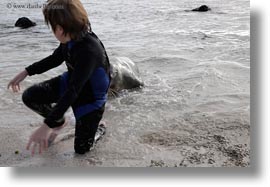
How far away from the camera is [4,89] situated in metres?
4.66

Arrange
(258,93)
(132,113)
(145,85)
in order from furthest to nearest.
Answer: (145,85), (132,113), (258,93)

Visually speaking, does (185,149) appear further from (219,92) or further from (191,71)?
(191,71)

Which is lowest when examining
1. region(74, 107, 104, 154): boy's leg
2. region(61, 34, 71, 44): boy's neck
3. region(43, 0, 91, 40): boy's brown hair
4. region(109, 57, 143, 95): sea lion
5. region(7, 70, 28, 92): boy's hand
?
region(109, 57, 143, 95): sea lion

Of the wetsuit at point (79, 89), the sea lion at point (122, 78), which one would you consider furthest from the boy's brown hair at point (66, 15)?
the sea lion at point (122, 78)

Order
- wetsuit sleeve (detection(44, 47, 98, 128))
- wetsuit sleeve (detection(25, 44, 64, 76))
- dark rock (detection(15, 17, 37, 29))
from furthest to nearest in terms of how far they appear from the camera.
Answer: dark rock (detection(15, 17, 37, 29)), wetsuit sleeve (detection(25, 44, 64, 76)), wetsuit sleeve (detection(44, 47, 98, 128))

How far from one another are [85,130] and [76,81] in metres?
0.55

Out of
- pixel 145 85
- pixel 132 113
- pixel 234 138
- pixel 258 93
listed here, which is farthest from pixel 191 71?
pixel 258 93

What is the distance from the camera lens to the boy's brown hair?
2.65 metres

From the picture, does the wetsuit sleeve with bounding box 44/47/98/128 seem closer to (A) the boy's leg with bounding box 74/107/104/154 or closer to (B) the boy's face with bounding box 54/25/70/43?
(B) the boy's face with bounding box 54/25/70/43

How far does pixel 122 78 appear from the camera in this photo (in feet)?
15.3

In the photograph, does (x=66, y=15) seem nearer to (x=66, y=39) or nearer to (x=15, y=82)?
(x=66, y=39)

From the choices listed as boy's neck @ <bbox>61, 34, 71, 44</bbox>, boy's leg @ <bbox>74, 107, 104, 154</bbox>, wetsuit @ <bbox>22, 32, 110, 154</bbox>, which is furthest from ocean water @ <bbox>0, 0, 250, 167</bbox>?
boy's neck @ <bbox>61, 34, 71, 44</bbox>

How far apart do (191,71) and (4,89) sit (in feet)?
7.48
